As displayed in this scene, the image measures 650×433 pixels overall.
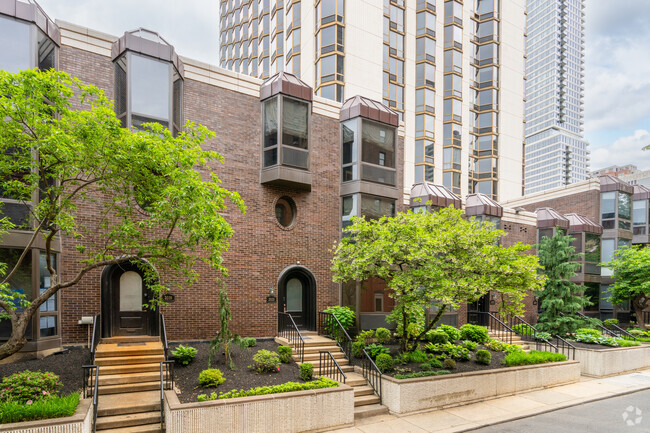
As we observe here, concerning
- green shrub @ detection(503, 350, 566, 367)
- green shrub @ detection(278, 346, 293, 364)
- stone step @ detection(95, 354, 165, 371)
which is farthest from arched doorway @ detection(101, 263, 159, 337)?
green shrub @ detection(503, 350, 566, 367)

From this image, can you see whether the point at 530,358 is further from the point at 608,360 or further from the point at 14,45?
the point at 14,45

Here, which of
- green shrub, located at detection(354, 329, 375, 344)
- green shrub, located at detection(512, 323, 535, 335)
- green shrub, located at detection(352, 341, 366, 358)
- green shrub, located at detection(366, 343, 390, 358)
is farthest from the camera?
green shrub, located at detection(512, 323, 535, 335)

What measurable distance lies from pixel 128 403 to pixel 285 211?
308 inches

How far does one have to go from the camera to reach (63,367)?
9047 mm

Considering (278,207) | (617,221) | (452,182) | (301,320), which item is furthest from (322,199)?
(452,182)

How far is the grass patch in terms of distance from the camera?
6441 mm

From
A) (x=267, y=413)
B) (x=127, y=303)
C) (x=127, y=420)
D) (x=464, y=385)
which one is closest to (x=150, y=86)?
(x=127, y=303)

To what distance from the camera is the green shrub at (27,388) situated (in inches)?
274

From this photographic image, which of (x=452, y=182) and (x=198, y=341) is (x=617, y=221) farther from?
(x=198, y=341)

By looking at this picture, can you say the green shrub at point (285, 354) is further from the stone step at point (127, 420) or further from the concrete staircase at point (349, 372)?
the stone step at point (127, 420)

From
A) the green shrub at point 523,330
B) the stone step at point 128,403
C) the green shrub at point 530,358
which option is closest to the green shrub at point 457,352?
the green shrub at point 530,358

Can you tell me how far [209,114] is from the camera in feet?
42.4

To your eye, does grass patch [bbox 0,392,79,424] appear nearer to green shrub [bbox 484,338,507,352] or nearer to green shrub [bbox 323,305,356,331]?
green shrub [bbox 323,305,356,331]

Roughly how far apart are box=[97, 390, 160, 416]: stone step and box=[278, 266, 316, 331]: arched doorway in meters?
5.95
